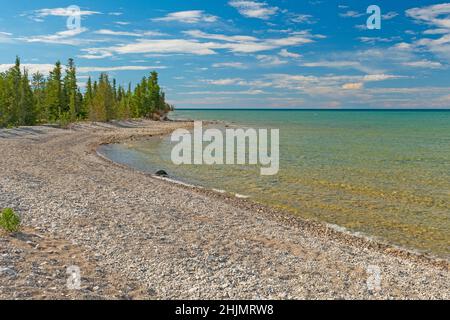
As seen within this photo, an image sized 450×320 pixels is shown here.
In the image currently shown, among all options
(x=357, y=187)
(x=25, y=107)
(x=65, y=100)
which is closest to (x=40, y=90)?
(x=65, y=100)

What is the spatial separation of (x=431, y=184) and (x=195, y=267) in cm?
2442

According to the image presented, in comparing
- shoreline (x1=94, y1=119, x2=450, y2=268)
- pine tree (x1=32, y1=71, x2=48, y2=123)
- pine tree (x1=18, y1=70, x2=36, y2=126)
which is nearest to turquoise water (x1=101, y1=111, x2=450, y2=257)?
shoreline (x1=94, y1=119, x2=450, y2=268)

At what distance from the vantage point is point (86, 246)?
12.8m

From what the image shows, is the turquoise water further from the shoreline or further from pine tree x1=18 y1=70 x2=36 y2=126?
pine tree x1=18 y1=70 x2=36 y2=126

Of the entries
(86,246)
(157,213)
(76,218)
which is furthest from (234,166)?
(86,246)

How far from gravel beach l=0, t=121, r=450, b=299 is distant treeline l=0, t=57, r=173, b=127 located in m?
54.4

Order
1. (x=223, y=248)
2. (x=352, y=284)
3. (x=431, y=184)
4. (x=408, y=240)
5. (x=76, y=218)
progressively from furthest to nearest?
1. (x=431, y=184)
2. (x=408, y=240)
3. (x=76, y=218)
4. (x=223, y=248)
5. (x=352, y=284)

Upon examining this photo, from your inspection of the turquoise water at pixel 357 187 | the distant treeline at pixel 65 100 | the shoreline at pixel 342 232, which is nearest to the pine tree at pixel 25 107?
the distant treeline at pixel 65 100

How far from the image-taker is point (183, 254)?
42.4 ft

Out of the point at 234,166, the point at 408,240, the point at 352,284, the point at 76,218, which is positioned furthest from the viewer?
the point at 234,166

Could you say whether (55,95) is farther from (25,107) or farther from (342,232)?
(342,232)

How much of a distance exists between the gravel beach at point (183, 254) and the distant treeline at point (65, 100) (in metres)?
54.4

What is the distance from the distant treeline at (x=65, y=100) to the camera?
232 ft
